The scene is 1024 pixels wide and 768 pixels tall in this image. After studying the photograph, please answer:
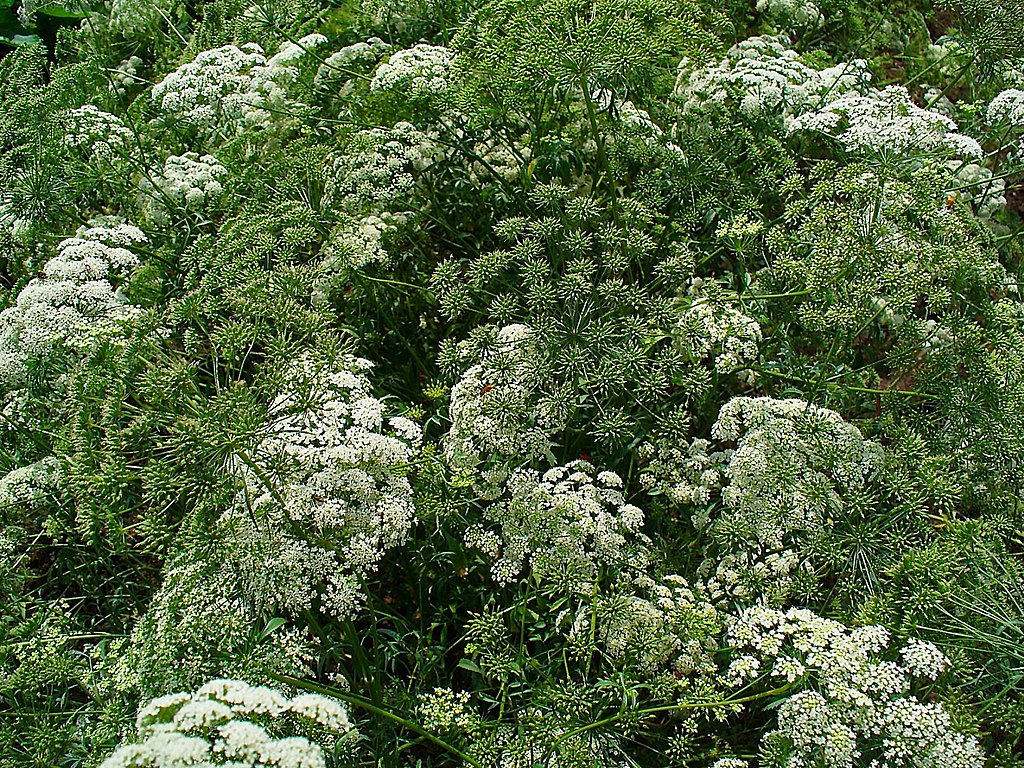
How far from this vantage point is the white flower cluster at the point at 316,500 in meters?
3.15

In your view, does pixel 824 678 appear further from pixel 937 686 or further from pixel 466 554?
pixel 466 554

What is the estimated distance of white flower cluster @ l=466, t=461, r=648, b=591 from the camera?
3.25m

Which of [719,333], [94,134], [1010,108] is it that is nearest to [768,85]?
[1010,108]

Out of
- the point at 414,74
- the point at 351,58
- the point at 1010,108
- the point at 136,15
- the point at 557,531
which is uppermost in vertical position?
the point at 1010,108

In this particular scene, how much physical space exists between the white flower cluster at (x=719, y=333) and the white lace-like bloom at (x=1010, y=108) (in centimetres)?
213

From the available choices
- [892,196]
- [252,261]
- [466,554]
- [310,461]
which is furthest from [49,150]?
[892,196]

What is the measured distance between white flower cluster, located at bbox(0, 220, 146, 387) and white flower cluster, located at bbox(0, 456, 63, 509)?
18.1 inches

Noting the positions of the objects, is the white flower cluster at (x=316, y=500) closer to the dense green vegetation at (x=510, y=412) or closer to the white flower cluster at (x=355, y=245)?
the dense green vegetation at (x=510, y=412)

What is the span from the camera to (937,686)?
124 inches

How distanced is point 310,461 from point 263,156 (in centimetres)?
239

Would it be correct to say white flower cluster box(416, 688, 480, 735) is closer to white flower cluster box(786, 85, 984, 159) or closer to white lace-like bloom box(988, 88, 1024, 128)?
white flower cluster box(786, 85, 984, 159)

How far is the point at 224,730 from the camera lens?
7.51 ft

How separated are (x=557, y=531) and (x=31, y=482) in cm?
242

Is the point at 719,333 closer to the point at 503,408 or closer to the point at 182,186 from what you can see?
the point at 503,408
